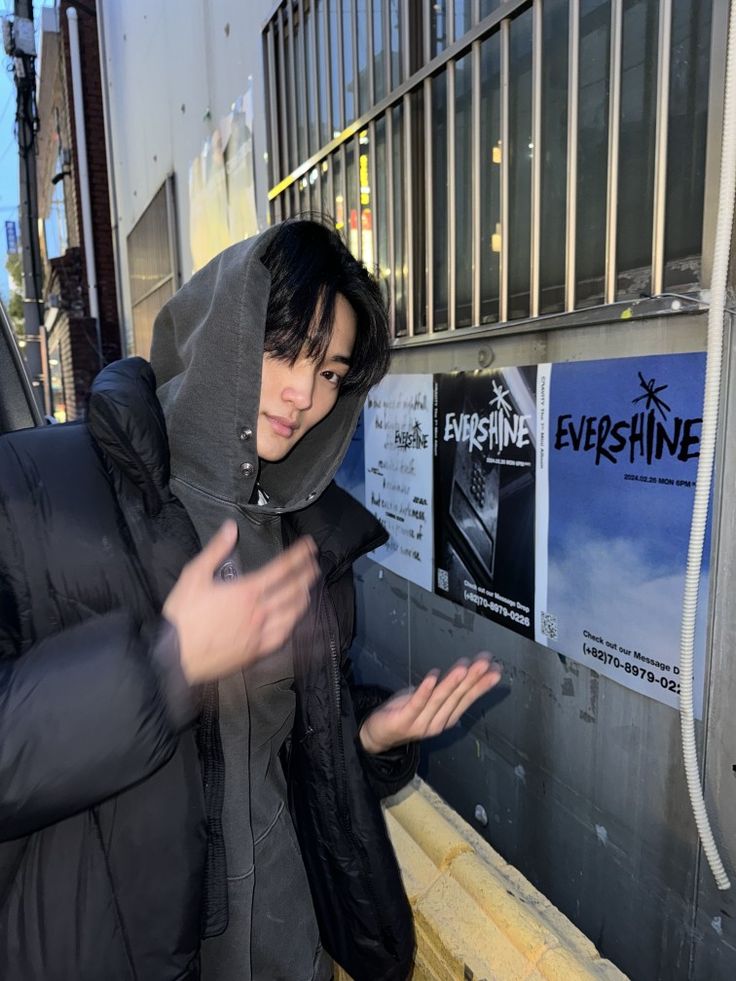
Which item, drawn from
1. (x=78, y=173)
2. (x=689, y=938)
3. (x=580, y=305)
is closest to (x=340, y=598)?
(x=580, y=305)

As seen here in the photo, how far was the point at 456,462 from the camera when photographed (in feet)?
8.81

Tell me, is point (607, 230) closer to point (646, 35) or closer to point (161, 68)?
point (646, 35)

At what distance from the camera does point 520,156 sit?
7.52 ft

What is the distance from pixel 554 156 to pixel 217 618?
1.90 metres

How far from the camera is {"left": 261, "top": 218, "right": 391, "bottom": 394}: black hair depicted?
4.67 ft

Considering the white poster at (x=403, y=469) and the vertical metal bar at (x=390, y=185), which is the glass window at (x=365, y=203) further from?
the white poster at (x=403, y=469)

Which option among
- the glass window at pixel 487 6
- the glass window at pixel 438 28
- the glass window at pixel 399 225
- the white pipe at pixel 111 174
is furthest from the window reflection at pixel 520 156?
the white pipe at pixel 111 174

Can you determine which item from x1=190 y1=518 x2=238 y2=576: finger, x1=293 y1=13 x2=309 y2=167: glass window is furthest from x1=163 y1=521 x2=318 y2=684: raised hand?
x1=293 y1=13 x2=309 y2=167: glass window

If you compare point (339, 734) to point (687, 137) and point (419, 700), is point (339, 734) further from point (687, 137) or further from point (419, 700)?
point (687, 137)

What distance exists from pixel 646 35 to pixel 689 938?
2.45 meters

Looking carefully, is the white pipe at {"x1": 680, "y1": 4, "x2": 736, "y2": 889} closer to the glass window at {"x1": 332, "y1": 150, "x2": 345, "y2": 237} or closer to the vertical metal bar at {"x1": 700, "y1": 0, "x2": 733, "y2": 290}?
the vertical metal bar at {"x1": 700, "y1": 0, "x2": 733, "y2": 290}

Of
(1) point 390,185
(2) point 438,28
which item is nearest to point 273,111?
(1) point 390,185

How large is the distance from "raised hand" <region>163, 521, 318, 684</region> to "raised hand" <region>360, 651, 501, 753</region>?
1.64 ft

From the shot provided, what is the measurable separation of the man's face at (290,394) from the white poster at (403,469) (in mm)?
1362
